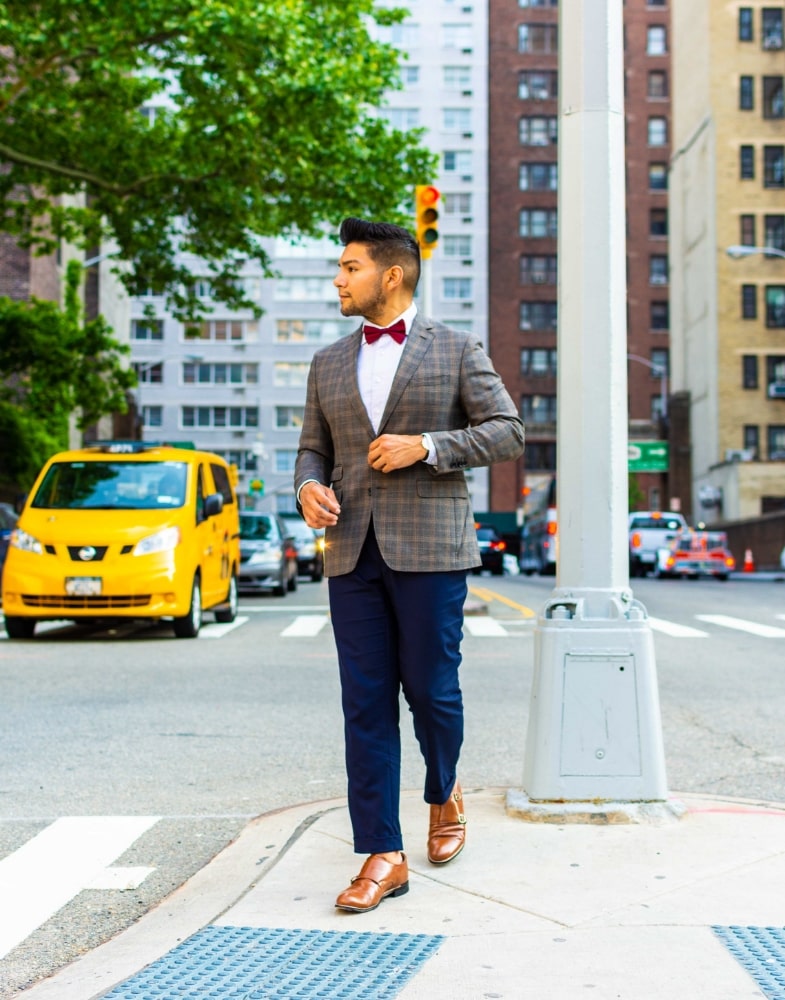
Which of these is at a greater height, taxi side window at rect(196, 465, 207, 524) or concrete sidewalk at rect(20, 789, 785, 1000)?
taxi side window at rect(196, 465, 207, 524)

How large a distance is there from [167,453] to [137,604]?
2212mm

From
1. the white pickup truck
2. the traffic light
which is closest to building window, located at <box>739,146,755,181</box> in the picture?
the white pickup truck

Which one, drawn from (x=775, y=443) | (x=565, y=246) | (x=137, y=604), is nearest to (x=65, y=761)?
(x=565, y=246)

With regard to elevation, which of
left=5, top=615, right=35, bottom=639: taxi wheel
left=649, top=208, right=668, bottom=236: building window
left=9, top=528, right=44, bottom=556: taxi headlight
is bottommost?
left=5, top=615, right=35, bottom=639: taxi wheel

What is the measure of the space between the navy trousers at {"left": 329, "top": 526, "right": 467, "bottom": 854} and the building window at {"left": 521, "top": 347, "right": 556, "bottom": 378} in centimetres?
8357

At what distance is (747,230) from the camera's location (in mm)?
64375

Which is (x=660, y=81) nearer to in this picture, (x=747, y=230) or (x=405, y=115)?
(x=405, y=115)

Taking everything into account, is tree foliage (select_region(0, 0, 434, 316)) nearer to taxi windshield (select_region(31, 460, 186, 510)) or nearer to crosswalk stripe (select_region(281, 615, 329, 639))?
crosswalk stripe (select_region(281, 615, 329, 639))

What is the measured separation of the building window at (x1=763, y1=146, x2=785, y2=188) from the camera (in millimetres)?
64250

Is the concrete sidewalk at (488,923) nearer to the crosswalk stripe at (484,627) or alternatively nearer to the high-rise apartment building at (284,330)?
the crosswalk stripe at (484,627)

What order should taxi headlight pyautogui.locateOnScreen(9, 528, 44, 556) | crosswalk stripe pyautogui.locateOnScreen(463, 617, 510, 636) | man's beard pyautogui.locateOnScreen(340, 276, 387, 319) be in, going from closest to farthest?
man's beard pyautogui.locateOnScreen(340, 276, 387, 319), taxi headlight pyautogui.locateOnScreen(9, 528, 44, 556), crosswalk stripe pyautogui.locateOnScreen(463, 617, 510, 636)

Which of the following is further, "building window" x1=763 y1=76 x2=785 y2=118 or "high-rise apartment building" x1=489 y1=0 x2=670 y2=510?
"high-rise apartment building" x1=489 y1=0 x2=670 y2=510

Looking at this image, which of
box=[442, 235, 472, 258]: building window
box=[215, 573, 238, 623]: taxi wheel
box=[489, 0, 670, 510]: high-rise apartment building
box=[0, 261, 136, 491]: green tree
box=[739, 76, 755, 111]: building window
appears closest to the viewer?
box=[215, 573, 238, 623]: taxi wheel

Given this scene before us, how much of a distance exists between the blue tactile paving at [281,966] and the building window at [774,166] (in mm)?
64925
